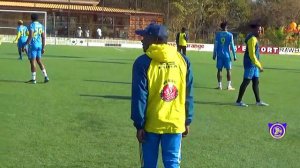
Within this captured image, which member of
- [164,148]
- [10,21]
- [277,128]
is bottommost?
[277,128]

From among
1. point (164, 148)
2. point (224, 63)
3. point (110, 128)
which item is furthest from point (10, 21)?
point (164, 148)

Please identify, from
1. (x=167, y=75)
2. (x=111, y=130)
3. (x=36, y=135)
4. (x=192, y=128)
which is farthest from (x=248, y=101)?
(x=167, y=75)

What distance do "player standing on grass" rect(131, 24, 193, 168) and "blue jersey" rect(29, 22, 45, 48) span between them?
1014 cm

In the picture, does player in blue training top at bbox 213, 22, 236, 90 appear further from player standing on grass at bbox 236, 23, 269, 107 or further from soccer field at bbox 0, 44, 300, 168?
player standing on grass at bbox 236, 23, 269, 107

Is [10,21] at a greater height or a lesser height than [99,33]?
greater

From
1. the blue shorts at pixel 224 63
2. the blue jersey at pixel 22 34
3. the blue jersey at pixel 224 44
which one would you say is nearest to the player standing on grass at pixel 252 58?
the blue shorts at pixel 224 63

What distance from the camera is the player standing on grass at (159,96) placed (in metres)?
4.92

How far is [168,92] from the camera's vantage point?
504cm

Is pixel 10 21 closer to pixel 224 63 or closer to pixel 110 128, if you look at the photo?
pixel 224 63

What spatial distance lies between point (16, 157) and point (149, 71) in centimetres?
297

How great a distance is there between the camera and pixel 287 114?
11.5m

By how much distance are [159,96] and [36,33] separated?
1040 cm

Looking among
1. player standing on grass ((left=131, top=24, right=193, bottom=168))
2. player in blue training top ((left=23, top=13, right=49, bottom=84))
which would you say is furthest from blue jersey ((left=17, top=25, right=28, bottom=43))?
player standing on grass ((left=131, top=24, right=193, bottom=168))

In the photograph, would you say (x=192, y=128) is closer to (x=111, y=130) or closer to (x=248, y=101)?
(x=111, y=130)
